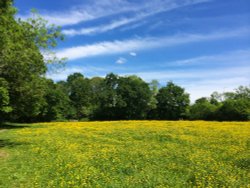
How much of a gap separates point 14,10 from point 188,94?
94484 millimetres

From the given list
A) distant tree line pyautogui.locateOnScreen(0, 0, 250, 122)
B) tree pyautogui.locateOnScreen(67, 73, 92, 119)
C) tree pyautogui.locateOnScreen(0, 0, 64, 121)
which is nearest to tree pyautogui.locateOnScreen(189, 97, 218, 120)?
distant tree line pyautogui.locateOnScreen(0, 0, 250, 122)

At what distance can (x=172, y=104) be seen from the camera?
4023 inches

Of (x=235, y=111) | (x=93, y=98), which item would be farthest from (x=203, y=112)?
(x=93, y=98)

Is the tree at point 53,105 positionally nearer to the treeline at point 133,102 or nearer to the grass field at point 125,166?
the treeline at point 133,102

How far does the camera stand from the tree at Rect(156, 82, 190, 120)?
332 ft

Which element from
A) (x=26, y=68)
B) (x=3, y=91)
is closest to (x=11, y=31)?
(x=26, y=68)

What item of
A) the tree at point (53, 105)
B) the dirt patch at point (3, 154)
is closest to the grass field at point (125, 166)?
the dirt patch at point (3, 154)

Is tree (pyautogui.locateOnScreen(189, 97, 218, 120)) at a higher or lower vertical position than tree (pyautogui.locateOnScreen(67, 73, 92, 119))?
lower

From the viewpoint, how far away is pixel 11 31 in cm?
1911

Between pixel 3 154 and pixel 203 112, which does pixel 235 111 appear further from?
pixel 3 154

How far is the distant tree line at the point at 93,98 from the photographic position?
73.3 ft

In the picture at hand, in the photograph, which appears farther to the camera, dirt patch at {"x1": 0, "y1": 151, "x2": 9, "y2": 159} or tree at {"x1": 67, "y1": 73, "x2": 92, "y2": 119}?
tree at {"x1": 67, "y1": 73, "x2": 92, "y2": 119}

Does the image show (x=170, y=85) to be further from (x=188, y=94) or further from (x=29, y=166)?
(x=29, y=166)

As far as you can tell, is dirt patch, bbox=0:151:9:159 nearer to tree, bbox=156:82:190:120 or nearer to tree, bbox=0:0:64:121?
tree, bbox=0:0:64:121
